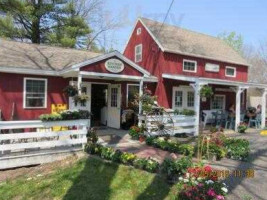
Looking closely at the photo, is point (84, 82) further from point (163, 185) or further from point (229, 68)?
point (229, 68)

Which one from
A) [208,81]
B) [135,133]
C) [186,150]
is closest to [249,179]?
[186,150]

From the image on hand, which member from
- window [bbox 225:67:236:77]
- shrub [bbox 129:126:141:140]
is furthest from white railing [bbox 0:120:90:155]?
window [bbox 225:67:236:77]

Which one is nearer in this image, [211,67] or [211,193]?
[211,193]

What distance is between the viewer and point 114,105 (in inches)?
609

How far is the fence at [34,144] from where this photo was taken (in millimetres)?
8562

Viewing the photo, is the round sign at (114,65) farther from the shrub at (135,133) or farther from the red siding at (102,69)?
the shrub at (135,133)

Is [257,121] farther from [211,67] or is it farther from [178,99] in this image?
[178,99]

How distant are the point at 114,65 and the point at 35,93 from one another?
3675mm

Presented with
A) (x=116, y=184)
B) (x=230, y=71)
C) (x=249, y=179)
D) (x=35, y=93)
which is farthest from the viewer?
(x=230, y=71)

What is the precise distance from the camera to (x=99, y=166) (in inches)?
320

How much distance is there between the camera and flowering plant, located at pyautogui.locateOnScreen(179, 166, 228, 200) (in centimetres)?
555

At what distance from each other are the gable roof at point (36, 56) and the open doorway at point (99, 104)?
6.00 feet

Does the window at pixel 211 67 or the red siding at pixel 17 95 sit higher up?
the window at pixel 211 67

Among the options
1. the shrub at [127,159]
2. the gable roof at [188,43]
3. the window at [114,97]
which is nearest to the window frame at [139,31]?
the gable roof at [188,43]
